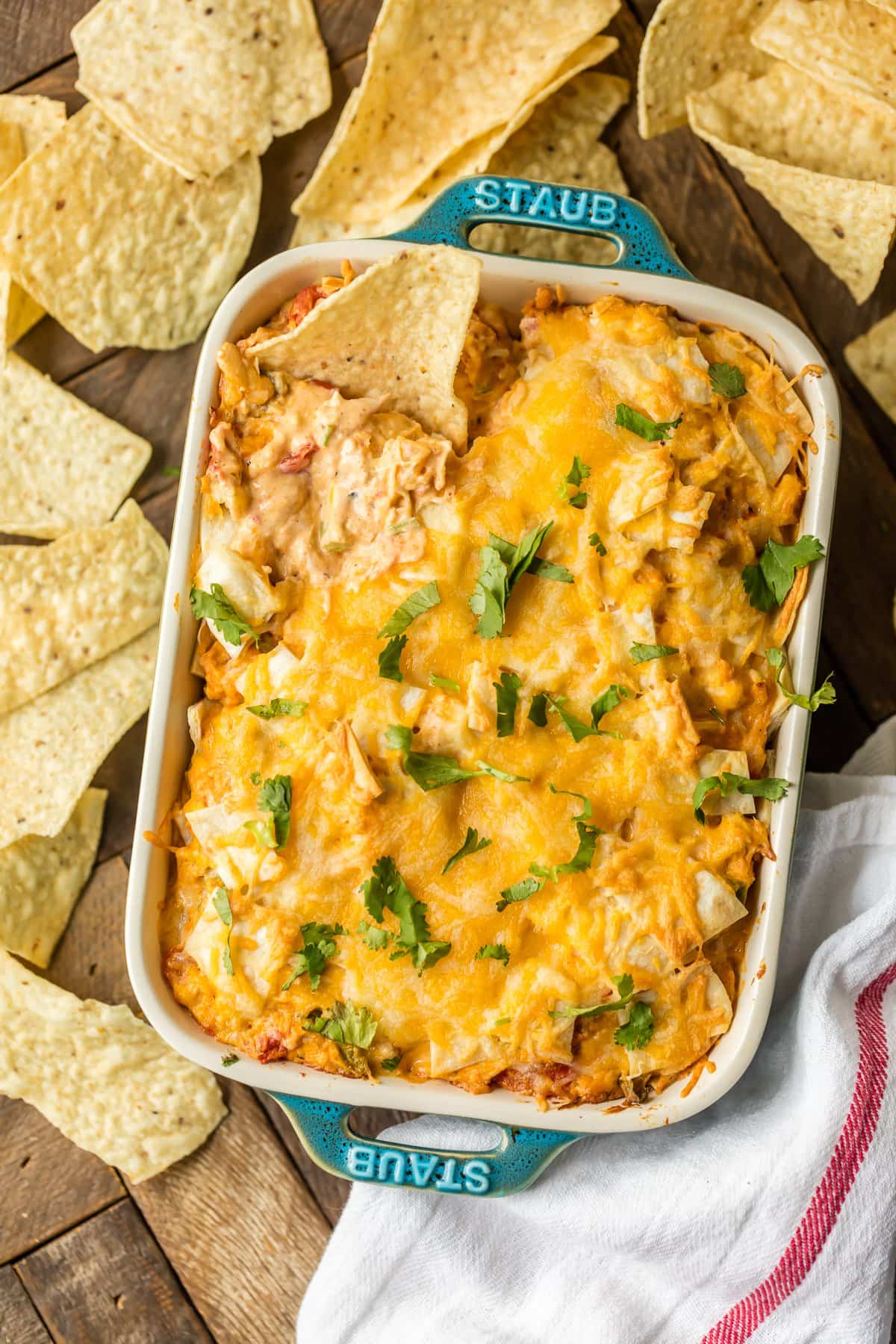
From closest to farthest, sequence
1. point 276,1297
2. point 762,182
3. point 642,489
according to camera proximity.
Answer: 1. point 642,489
2. point 762,182
3. point 276,1297

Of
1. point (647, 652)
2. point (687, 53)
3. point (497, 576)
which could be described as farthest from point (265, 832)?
point (687, 53)

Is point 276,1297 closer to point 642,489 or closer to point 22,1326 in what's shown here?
point 22,1326

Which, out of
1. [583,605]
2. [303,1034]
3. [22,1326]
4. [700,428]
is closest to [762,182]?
[700,428]

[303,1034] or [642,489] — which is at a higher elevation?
[642,489]

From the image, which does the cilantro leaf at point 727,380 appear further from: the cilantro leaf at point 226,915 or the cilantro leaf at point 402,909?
the cilantro leaf at point 226,915

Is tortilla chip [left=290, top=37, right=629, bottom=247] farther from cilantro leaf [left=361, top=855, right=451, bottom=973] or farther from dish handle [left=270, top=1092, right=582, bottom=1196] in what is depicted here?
dish handle [left=270, top=1092, right=582, bottom=1196]

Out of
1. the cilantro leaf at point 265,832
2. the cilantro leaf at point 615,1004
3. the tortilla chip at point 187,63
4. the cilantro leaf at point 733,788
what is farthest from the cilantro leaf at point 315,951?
the tortilla chip at point 187,63

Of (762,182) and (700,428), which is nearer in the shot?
(700,428)
